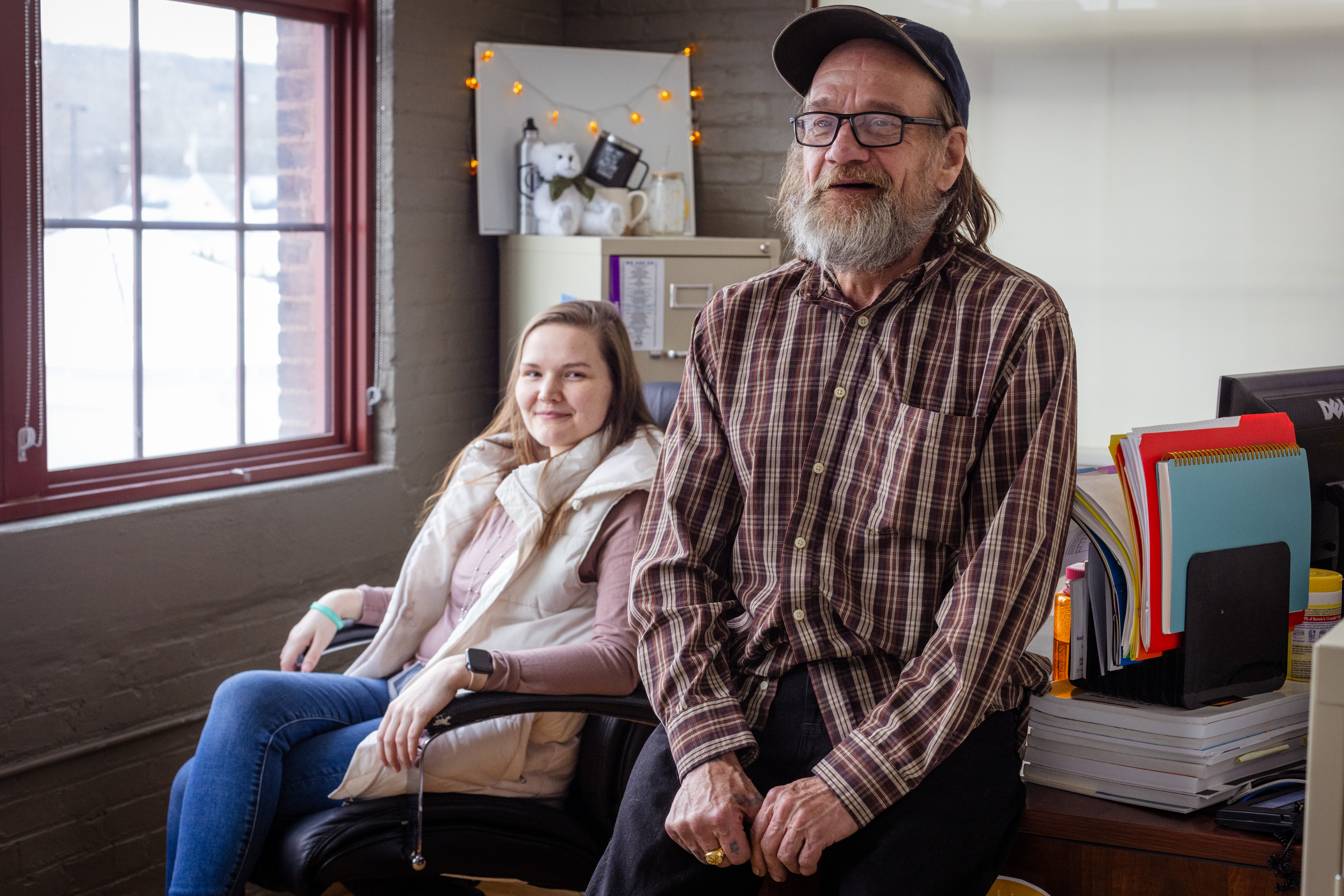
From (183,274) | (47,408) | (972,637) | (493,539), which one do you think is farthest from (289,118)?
(972,637)

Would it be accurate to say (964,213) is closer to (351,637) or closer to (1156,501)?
(1156,501)

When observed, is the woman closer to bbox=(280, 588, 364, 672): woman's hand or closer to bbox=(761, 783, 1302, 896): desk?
bbox=(280, 588, 364, 672): woman's hand

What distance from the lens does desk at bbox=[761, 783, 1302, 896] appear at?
1.33 m

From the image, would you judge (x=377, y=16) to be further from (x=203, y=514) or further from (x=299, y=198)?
(x=203, y=514)

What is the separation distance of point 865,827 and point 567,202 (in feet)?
7.19

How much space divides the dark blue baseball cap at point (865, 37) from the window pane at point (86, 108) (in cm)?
162

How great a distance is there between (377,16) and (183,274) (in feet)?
2.78

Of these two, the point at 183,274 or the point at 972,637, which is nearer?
the point at 972,637

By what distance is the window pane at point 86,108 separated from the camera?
8.04 feet

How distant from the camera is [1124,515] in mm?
1453

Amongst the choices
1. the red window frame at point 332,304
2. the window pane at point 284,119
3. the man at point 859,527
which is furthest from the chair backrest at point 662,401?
the window pane at point 284,119

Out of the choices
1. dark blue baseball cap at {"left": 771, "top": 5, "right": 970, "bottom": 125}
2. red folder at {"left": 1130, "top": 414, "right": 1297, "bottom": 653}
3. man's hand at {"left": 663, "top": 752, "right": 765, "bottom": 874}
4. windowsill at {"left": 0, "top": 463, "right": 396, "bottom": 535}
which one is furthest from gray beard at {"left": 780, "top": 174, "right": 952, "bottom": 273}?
windowsill at {"left": 0, "top": 463, "right": 396, "bottom": 535}

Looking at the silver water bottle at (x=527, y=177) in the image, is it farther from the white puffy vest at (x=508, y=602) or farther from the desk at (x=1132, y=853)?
the desk at (x=1132, y=853)

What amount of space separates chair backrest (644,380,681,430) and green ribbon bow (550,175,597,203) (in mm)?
1102
